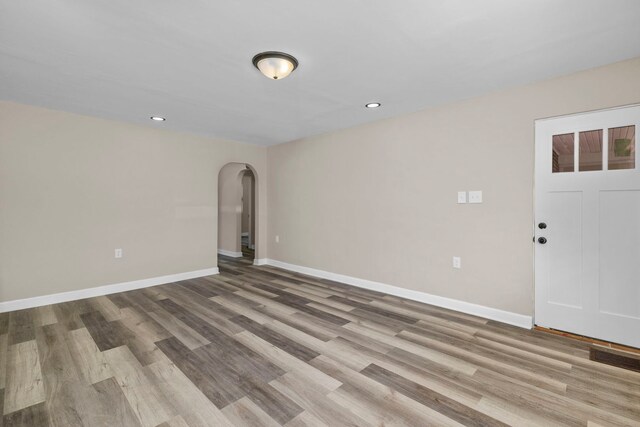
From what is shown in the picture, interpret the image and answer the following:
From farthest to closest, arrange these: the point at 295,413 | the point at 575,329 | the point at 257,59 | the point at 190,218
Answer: the point at 190,218, the point at 575,329, the point at 257,59, the point at 295,413

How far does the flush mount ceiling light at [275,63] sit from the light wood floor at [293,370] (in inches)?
90.7

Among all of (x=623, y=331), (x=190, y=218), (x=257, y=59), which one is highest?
(x=257, y=59)

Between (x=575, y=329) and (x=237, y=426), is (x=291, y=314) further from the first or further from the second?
(x=575, y=329)

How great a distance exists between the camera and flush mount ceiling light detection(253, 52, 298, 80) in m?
2.26

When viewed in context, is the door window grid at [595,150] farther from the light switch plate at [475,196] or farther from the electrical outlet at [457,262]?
the electrical outlet at [457,262]

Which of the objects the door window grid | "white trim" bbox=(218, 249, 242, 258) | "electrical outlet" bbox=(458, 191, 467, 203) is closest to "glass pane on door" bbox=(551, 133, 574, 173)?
the door window grid

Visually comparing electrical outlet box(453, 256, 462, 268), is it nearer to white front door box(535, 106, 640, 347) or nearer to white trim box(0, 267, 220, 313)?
white front door box(535, 106, 640, 347)

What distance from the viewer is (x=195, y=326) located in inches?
112

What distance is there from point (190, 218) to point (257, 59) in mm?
3227

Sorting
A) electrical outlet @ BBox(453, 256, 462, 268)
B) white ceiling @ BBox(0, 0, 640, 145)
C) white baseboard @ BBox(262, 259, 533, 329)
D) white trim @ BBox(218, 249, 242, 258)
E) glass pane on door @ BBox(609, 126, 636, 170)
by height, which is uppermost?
white ceiling @ BBox(0, 0, 640, 145)

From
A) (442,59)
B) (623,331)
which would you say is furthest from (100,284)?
(623,331)

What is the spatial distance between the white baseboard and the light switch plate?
114cm

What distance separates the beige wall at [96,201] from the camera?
331cm

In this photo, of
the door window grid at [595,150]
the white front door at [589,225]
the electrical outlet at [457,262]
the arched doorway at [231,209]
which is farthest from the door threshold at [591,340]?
the arched doorway at [231,209]
